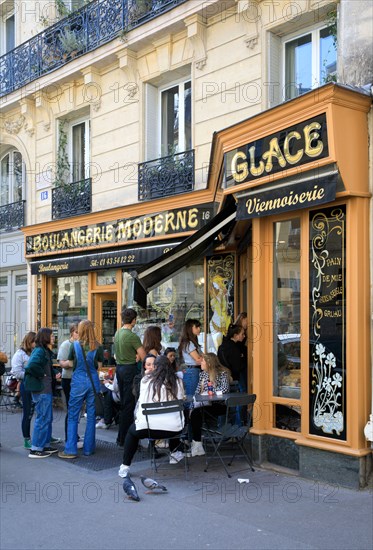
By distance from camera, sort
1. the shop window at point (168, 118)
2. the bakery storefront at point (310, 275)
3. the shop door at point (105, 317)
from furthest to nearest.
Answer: the shop door at point (105, 317) → the shop window at point (168, 118) → the bakery storefront at point (310, 275)

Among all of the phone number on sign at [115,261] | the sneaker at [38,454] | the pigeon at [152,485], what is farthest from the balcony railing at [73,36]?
the pigeon at [152,485]

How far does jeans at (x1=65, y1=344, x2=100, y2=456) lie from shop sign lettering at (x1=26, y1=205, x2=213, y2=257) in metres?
2.92

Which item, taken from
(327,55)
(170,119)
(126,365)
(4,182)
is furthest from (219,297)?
(4,182)

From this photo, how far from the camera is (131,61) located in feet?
35.1

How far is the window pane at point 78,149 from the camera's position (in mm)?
12648

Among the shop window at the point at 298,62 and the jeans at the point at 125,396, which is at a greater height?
the shop window at the point at 298,62

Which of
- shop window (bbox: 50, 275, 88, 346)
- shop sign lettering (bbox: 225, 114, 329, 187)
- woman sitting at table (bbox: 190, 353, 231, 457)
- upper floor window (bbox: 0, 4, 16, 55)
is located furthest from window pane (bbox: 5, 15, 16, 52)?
woman sitting at table (bbox: 190, 353, 231, 457)

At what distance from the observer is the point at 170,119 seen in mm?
10680

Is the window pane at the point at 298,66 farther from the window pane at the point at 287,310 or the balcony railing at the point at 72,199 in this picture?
the balcony railing at the point at 72,199

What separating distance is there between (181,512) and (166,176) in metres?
6.16

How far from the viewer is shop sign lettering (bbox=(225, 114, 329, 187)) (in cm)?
560

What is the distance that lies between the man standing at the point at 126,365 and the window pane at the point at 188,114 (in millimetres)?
3735

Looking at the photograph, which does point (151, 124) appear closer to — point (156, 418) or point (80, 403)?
point (80, 403)

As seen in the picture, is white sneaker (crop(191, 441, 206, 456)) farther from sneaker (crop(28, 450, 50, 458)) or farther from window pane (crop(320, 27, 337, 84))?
window pane (crop(320, 27, 337, 84))
